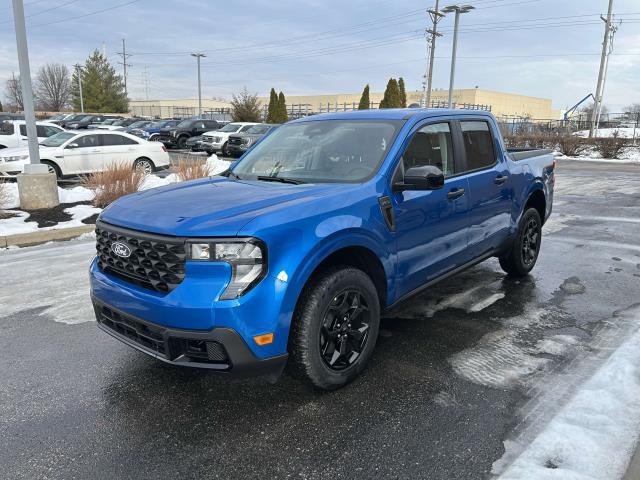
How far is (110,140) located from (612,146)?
78.6 ft

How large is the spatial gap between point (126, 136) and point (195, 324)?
14105 millimetres

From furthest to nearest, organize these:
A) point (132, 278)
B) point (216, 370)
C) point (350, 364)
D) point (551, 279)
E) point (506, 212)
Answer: point (551, 279) → point (506, 212) → point (350, 364) → point (132, 278) → point (216, 370)

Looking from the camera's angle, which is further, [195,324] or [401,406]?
[401,406]

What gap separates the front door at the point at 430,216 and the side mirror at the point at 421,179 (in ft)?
0.33

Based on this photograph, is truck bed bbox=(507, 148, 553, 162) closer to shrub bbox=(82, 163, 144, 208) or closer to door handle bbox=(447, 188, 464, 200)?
door handle bbox=(447, 188, 464, 200)

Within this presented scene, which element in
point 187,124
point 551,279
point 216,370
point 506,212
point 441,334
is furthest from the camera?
point 187,124

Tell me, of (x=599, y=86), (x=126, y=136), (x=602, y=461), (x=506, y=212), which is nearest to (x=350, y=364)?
(x=602, y=461)

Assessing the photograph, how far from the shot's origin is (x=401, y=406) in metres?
3.20

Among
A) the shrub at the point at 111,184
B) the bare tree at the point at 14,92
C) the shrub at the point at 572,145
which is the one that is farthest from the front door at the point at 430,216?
the bare tree at the point at 14,92

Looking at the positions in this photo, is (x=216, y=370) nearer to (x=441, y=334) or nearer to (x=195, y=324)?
(x=195, y=324)

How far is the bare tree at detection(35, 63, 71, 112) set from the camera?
296ft

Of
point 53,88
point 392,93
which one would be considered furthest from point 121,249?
point 53,88

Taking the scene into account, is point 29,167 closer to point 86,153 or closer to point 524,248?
point 86,153

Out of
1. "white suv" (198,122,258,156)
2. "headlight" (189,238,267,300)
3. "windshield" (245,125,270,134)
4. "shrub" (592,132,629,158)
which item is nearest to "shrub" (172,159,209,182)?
"headlight" (189,238,267,300)
